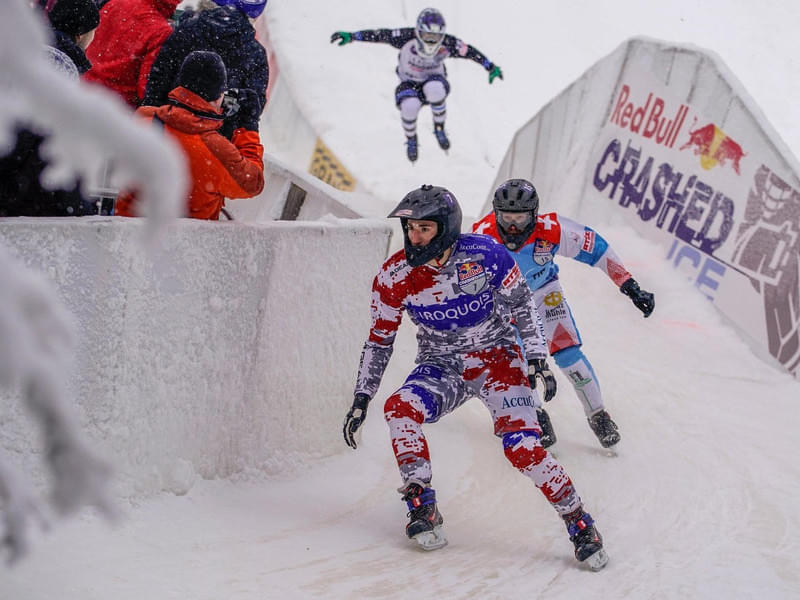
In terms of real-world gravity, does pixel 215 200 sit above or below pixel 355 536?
above

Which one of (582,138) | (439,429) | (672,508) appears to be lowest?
(439,429)

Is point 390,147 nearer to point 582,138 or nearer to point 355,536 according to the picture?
point 582,138

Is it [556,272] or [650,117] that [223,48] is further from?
[650,117]

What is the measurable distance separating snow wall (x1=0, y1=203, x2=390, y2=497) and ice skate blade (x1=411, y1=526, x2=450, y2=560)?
0.93 meters

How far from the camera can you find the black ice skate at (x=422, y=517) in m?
3.88

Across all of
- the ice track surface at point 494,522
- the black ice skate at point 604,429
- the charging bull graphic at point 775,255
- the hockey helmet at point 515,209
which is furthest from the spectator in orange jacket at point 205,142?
the charging bull graphic at point 775,255

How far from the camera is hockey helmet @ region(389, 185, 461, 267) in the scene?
393 centimetres

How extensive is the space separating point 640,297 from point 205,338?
2762mm

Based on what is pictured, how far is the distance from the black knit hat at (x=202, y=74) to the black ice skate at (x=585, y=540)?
2410 millimetres

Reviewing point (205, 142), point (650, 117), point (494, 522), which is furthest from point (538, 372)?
point (650, 117)

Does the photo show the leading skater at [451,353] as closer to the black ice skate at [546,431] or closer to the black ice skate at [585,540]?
the black ice skate at [585,540]

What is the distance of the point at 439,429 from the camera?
5.73 meters

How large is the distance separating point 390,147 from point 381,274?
12.4m

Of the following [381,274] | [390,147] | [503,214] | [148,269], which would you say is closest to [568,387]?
[503,214]
